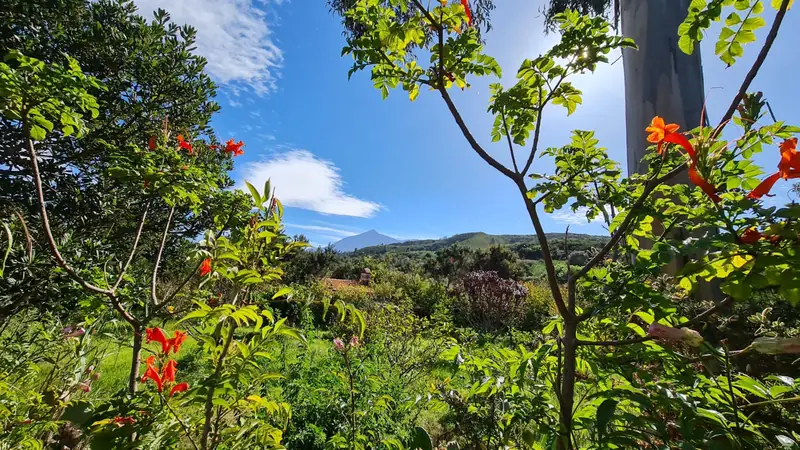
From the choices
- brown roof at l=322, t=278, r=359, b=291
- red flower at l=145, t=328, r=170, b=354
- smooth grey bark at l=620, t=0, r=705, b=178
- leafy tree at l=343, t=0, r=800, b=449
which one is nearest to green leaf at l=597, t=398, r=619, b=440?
leafy tree at l=343, t=0, r=800, b=449

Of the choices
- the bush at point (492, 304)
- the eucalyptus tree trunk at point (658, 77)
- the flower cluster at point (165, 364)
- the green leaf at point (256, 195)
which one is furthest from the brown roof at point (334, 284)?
the green leaf at point (256, 195)

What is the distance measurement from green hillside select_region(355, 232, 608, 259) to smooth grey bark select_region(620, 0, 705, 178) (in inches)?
391

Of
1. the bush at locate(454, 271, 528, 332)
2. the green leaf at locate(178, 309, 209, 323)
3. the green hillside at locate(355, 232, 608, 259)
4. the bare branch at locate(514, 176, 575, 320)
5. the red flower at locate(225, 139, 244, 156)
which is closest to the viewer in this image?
the green leaf at locate(178, 309, 209, 323)

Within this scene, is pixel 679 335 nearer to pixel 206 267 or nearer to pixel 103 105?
pixel 206 267

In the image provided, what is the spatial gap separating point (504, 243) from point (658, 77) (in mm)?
19692

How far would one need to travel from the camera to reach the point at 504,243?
21.3 metres

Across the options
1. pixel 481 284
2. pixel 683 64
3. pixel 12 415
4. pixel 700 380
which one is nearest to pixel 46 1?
pixel 12 415

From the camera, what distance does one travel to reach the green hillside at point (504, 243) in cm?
1743

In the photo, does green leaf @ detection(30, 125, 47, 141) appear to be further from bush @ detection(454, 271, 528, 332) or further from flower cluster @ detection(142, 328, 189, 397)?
→ bush @ detection(454, 271, 528, 332)

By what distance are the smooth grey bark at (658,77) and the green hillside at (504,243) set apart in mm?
9926

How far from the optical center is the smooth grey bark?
2203mm

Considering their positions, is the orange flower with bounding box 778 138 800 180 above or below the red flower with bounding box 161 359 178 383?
above

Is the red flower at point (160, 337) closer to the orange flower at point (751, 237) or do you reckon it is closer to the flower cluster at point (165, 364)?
the flower cluster at point (165, 364)

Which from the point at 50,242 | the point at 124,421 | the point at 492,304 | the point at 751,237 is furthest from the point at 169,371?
the point at 492,304
